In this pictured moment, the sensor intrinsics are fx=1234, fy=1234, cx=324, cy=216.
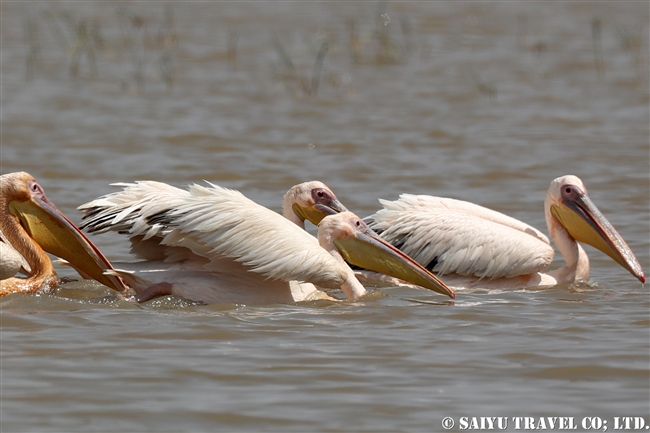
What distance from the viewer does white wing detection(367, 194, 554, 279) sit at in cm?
641

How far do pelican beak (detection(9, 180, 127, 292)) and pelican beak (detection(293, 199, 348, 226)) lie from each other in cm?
132

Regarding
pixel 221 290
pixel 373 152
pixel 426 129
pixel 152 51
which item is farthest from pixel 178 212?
pixel 152 51

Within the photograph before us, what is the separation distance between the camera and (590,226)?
22.3 ft

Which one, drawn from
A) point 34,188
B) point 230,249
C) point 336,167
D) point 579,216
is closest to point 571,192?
point 579,216

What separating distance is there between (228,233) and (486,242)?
65.4 inches

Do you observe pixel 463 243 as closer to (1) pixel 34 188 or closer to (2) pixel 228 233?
(2) pixel 228 233

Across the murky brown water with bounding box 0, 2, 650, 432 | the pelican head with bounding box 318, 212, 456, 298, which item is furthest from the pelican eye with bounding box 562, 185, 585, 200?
the pelican head with bounding box 318, 212, 456, 298

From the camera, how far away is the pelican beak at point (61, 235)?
566cm

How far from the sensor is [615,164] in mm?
9992

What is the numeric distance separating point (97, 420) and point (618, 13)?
594 inches

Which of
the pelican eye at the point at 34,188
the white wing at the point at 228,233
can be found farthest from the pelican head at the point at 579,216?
the pelican eye at the point at 34,188

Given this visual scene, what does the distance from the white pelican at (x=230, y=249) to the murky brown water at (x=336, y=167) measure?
147mm

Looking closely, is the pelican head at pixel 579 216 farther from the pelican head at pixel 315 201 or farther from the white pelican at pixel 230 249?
the white pelican at pixel 230 249

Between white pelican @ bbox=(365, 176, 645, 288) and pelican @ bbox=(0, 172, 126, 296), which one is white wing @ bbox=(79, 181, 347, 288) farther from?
white pelican @ bbox=(365, 176, 645, 288)
